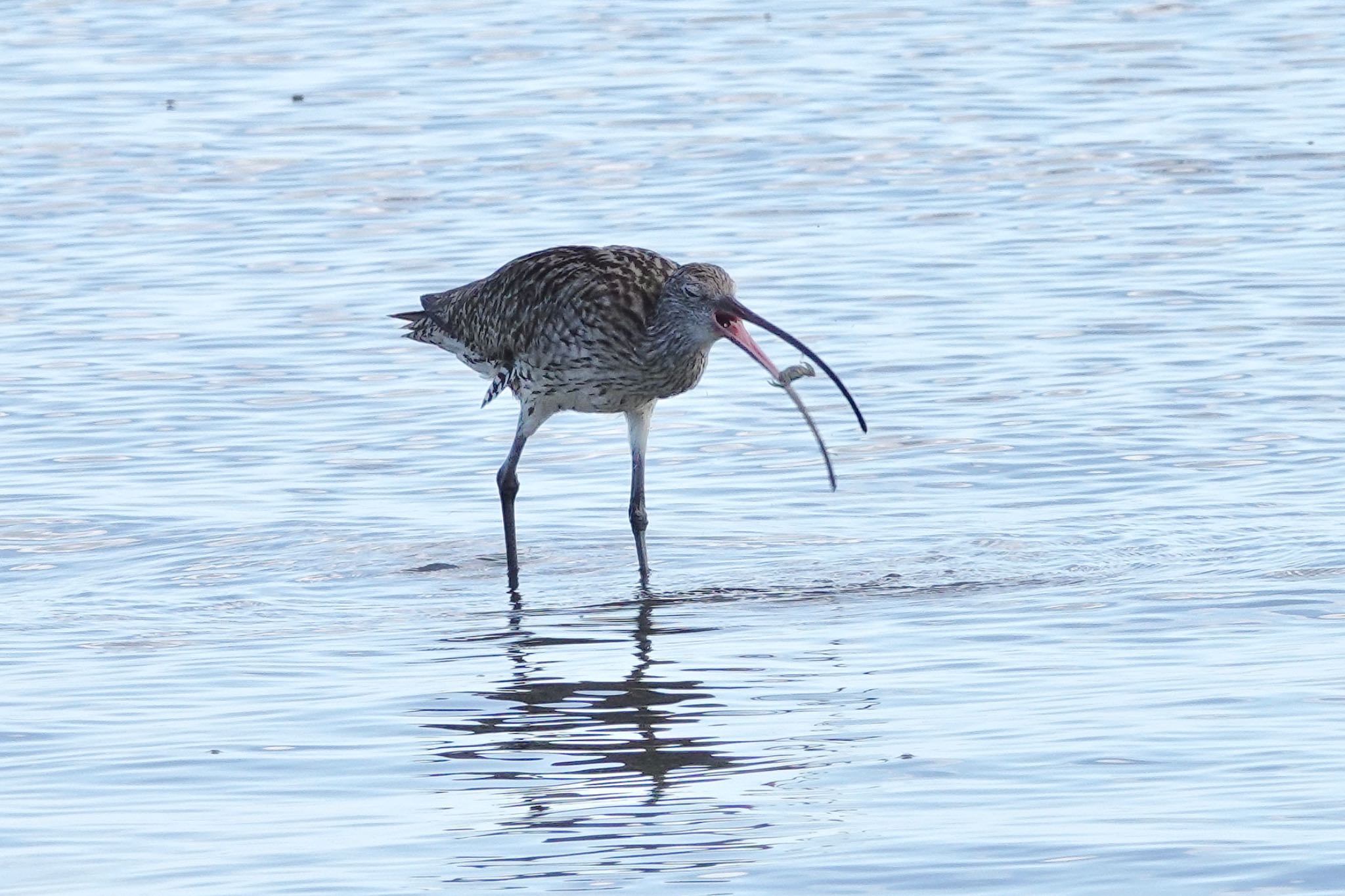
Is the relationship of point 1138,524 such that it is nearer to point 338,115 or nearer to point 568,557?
point 568,557

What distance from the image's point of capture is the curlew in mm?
9219

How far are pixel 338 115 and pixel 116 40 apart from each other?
4.70 meters

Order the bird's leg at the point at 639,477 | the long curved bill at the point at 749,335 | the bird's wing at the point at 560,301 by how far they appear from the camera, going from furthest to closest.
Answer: the bird's wing at the point at 560,301
the bird's leg at the point at 639,477
the long curved bill at the point at 749,335

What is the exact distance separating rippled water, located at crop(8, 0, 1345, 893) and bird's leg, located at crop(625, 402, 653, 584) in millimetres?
159

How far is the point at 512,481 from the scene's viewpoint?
9.83 m

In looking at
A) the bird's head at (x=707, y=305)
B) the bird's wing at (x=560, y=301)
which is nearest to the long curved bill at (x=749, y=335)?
the bird's head at (x=707, y=305)

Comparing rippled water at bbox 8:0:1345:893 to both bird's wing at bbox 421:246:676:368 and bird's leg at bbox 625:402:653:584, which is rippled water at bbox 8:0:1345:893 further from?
bird's wing at bbox 421:246:676:368

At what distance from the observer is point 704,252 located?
1491cm

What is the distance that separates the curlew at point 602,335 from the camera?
9.22m

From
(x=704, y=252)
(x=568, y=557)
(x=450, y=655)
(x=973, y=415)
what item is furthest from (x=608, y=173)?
(x=450, y=655)

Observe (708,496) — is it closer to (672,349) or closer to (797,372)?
(672,349)

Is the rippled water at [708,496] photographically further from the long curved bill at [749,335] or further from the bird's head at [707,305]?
the bird's head at [707,305]

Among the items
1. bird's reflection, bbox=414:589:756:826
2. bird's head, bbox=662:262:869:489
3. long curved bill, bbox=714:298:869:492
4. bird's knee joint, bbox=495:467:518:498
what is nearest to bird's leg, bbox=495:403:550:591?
bird's knee joint, bbox=495:467:518:498

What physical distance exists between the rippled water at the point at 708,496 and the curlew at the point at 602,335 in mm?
436
